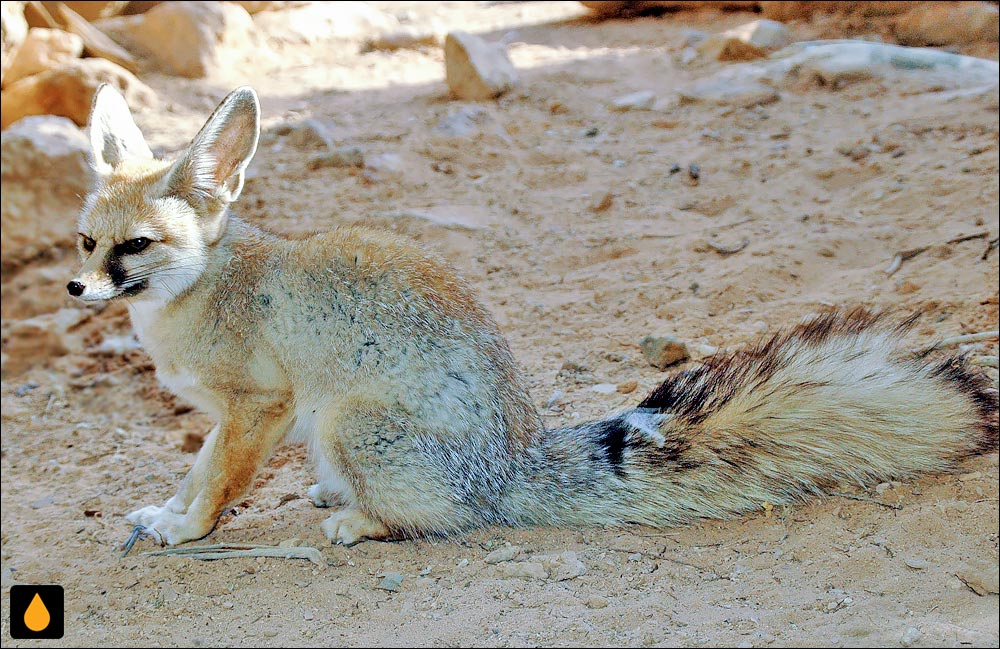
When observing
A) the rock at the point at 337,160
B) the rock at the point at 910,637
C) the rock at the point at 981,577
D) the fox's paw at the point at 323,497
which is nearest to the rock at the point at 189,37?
the rock at the point at 337,160

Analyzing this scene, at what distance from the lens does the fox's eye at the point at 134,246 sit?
360 centimetres

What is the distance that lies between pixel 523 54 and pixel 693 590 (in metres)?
9.15

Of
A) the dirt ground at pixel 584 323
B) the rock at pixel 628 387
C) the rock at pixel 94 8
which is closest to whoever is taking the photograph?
the dirt ground at pixel 584 323

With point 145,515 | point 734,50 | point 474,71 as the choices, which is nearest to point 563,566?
point 145,515

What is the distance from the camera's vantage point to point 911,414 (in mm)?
3299

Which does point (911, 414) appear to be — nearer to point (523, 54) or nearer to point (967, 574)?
point (967, 574)

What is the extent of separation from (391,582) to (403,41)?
9.48 m

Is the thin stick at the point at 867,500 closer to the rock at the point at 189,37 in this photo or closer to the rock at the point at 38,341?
the rock at the point at 38,341

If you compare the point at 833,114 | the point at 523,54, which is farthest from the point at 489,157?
the point at 523,54

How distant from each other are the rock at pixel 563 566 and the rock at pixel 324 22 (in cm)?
958

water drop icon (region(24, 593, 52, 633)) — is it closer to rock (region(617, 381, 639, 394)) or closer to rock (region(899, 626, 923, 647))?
rock (region(617, 381, 639, 394))

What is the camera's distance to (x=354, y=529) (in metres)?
3.58

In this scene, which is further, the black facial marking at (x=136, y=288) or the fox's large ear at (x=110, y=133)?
the fox's large ear at (x=110, y=133)

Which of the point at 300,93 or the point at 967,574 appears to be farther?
the point at 300,93
